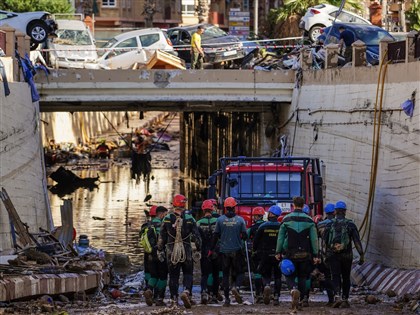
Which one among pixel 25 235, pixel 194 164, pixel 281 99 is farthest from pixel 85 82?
pixel 194 164

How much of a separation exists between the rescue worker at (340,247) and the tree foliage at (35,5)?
4853cm

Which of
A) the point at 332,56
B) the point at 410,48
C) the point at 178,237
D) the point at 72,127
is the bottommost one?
the point at 72,127

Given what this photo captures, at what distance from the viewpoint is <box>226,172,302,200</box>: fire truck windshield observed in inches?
1029

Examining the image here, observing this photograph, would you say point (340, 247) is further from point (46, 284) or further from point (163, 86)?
point (163, 86)

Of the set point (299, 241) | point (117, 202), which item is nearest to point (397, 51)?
point (299, 241)

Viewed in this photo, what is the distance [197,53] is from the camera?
136 feet

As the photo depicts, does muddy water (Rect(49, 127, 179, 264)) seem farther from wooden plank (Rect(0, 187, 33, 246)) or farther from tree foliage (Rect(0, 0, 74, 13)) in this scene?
tree foliage (Rect(0, 0, 74, 13))

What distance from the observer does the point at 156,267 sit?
2084 centimetres

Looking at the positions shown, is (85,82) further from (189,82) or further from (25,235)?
(25,235)

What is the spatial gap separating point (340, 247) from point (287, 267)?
1149 mm

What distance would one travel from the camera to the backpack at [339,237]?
20312mm

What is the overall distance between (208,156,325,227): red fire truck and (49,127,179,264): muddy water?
5.77 m

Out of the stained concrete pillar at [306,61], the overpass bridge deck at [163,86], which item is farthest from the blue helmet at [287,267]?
the overpass bridge deck at [163,86]

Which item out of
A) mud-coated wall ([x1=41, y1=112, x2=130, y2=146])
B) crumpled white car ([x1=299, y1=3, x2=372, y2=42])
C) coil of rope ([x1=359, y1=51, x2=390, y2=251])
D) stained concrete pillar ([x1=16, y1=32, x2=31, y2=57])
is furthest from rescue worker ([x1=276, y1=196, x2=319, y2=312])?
mud-coated wall ([x1=41, y1=112, x2=130, y2=146])
